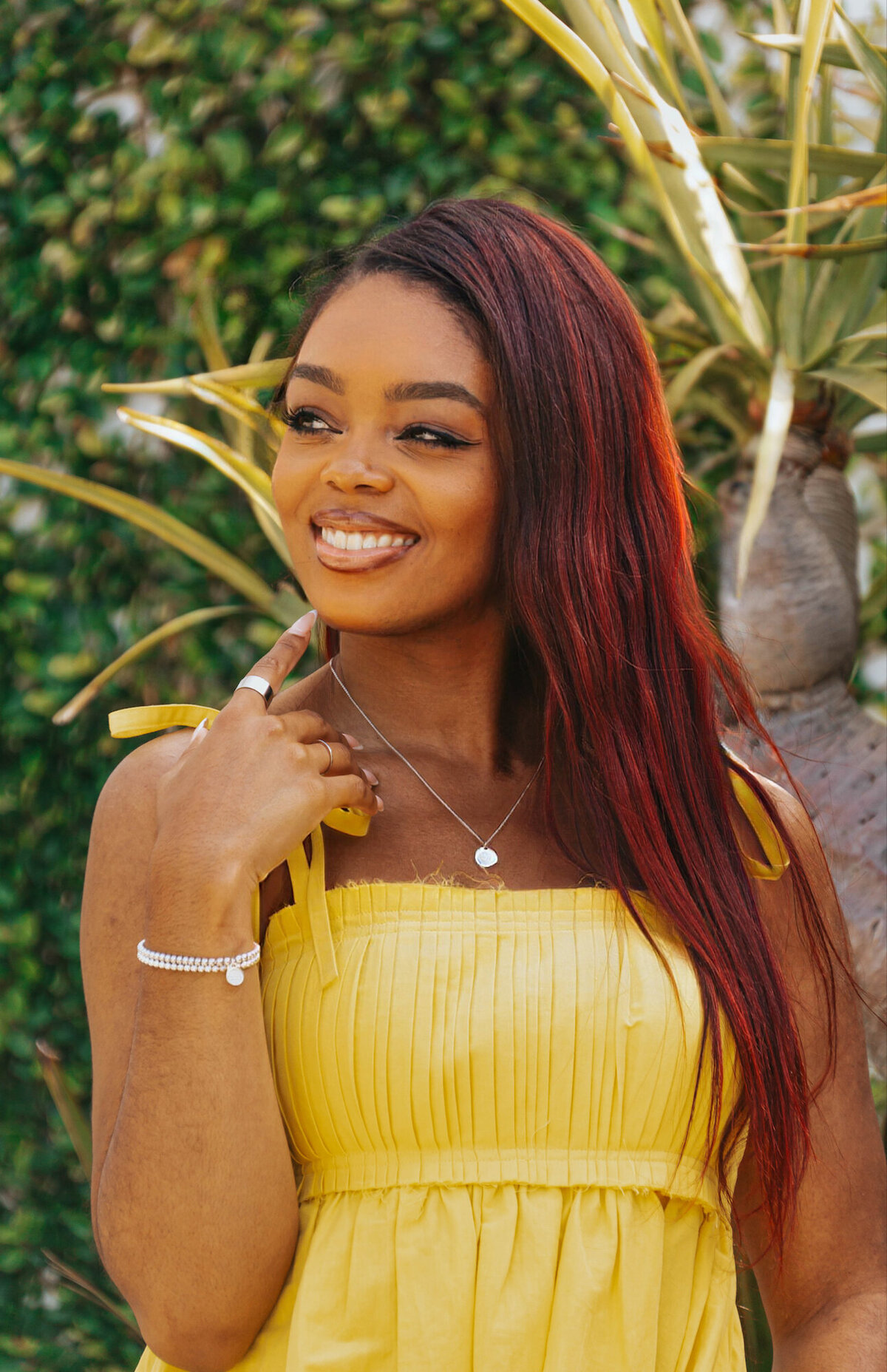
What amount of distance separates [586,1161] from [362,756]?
0.57 meters

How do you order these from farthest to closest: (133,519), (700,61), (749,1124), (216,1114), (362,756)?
1. (133,519)
2. (700,61)
3. (362,756)
4. (749,1124)
5. (216,1114)

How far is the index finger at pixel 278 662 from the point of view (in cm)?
157

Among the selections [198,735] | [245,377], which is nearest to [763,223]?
[245,377]

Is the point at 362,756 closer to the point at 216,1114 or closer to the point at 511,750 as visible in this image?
the point at 511,750

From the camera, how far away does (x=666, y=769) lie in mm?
1687

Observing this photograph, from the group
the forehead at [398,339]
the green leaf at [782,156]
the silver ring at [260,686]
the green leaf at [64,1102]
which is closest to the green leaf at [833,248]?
the green leaf at [782,156]

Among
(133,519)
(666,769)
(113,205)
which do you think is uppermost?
(113,205)

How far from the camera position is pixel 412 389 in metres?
1.57

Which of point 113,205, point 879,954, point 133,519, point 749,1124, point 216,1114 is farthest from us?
point 113,205

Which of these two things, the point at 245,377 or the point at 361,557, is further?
the point at 245,377

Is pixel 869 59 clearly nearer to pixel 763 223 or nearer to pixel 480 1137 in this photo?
pixel 763 223

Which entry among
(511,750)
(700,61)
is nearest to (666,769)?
(511,750)

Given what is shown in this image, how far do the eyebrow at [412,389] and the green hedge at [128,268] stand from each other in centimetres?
155

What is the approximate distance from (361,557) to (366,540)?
20 mm
